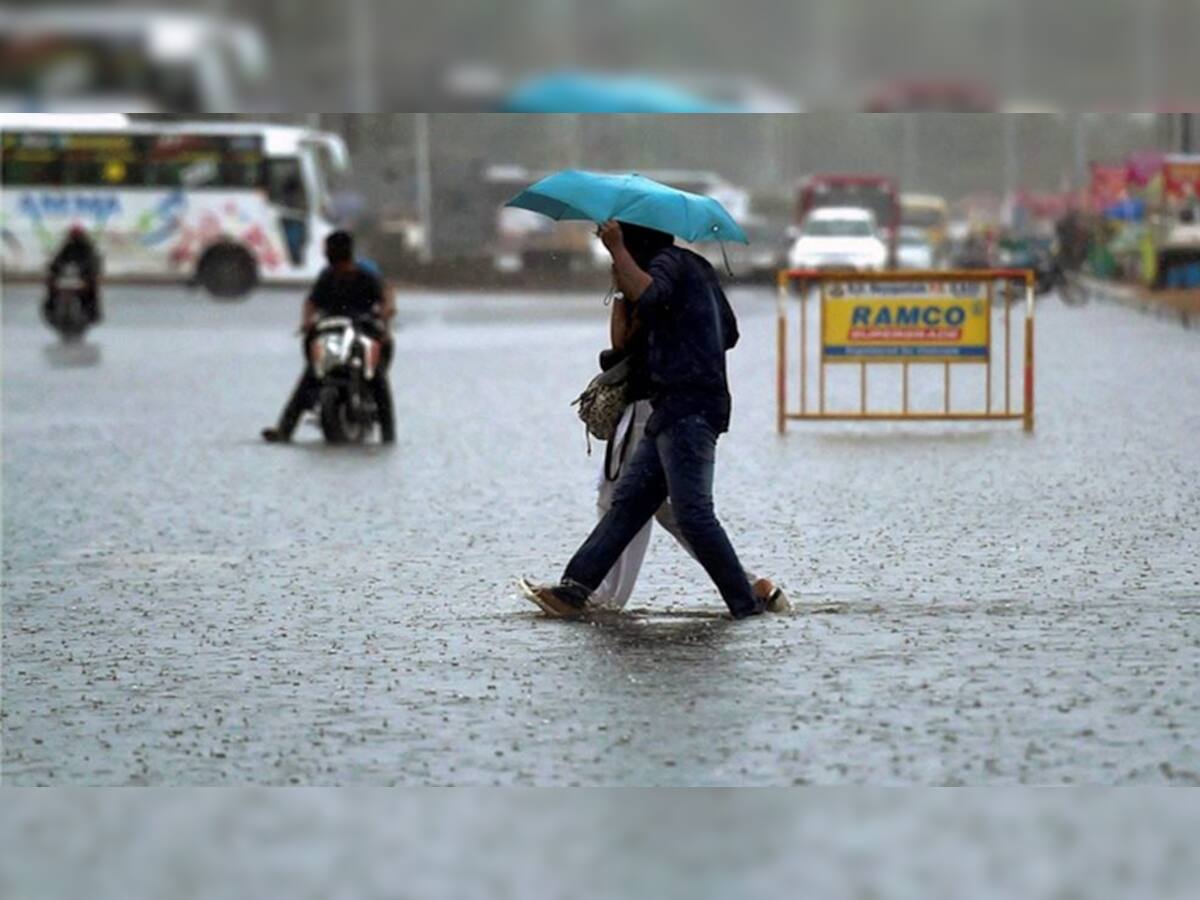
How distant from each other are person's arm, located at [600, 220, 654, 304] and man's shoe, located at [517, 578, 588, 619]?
98 cm

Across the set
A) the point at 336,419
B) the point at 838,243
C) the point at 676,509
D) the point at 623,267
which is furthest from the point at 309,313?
the point at 838,243

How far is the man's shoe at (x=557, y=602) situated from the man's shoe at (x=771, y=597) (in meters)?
0.54

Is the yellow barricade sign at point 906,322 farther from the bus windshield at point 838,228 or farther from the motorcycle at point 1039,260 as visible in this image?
the bus windshield at point 838,228

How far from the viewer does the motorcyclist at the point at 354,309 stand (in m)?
15.8

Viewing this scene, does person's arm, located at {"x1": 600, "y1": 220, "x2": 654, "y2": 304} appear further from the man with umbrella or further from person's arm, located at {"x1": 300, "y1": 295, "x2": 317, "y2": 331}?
person's arm, located at {"x1": 300, "y1": 295, "x2": 317, "y2": 331}

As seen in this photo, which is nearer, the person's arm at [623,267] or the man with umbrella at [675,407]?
the person's arm at [623,267]

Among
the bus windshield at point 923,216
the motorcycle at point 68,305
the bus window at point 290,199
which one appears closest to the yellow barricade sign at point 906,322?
the motorcycle at point 68,305

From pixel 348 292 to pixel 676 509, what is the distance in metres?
8.13

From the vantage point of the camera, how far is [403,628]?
8203 millimetres

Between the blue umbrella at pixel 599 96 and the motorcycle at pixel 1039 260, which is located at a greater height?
the blue umbrella at pixel 599 96

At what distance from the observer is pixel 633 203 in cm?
790

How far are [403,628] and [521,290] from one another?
40.4m

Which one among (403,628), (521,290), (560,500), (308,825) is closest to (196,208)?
(521,290)

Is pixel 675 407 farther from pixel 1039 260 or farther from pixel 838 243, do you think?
pixel 838 243
